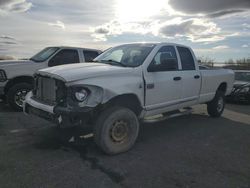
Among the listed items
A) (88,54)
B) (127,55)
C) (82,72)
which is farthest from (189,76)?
(88,54)

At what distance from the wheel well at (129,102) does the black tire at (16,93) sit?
401 cm

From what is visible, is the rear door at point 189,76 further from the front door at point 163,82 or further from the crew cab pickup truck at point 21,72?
the crew cab pickup truck at point 21,72

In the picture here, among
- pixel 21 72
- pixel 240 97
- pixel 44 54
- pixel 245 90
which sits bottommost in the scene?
pixel 240 97

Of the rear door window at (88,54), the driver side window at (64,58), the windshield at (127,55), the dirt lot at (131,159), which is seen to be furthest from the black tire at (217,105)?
the driver side window at (64,58)

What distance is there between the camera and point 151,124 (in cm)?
715

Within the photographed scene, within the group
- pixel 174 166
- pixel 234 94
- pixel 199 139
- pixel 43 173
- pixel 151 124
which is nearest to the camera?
pixel 43 173

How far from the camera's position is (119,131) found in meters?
4.95

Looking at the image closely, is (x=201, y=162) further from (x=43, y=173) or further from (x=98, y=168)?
(x=43, y=173)

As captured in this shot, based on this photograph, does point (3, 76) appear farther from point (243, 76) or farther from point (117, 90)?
point (243, 76)

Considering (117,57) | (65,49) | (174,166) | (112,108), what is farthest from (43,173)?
(65,49)

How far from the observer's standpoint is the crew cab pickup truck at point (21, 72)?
26.2 ft

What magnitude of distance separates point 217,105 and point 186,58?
216cm

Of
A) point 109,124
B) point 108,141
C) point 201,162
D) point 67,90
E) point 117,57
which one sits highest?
point 117,57

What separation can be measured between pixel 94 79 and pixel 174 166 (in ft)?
6.01
